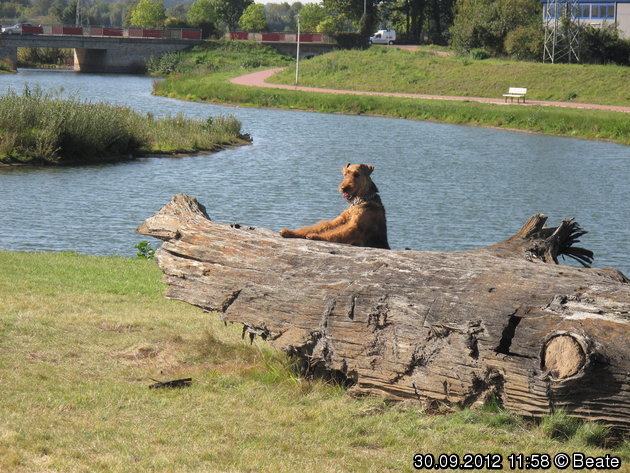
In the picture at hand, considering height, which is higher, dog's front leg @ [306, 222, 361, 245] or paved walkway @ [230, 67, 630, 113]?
paved walkway @ [230, 67, 630, 113]

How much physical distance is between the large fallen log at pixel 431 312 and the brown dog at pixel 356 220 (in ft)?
1.33

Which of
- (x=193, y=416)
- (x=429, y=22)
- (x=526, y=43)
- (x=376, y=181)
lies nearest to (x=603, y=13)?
(x=526, y=43)

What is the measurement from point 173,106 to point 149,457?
46954 millimetres

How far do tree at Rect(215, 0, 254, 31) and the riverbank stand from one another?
5910 centimetres

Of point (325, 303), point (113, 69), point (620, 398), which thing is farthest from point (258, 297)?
point (113, 69)

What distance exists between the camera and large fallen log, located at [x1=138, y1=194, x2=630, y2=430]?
544cm

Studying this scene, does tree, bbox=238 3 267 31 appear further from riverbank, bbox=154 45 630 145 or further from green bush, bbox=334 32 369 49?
riverbank, bbox=154 45 630 145

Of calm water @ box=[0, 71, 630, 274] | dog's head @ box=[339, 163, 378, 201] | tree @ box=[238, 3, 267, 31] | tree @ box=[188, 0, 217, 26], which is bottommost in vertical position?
calm water @ box=[0, 71, 630, 274]

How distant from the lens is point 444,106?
47.9m

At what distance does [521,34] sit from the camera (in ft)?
204

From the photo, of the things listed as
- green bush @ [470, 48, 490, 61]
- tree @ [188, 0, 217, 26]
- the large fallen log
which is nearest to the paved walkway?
green bush @ [470, 48, 490, 61]

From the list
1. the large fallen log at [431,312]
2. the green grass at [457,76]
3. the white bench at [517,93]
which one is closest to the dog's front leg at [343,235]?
the large fallen log at [431,312]

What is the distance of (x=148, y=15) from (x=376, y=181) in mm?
95459

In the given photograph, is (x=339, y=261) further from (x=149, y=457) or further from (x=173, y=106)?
(x=173, y=106)
